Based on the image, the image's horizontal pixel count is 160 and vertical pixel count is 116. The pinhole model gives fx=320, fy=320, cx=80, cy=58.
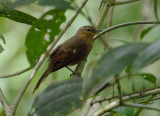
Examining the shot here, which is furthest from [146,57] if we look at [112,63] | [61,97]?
[61,97]

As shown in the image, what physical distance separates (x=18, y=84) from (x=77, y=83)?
9.76ft

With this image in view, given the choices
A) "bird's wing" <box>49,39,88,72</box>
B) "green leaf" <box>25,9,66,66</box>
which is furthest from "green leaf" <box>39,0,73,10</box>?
"bird's wing" <box>49,39,88,72</box>

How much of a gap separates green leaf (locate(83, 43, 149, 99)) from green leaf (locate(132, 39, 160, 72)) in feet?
0.08

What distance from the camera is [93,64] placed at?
1249mm

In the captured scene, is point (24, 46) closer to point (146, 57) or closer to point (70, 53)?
point (70, 53)

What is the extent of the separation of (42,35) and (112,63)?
988 millimetres

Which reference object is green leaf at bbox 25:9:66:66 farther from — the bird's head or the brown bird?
the bird's head

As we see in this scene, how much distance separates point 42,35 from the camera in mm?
2051

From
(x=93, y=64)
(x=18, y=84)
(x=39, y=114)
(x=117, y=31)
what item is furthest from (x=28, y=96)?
(x=93, y=64)

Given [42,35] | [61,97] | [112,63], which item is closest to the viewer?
[112,63]

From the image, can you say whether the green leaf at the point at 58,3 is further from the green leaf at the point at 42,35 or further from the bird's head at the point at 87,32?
the bird's head at the point at 87,32

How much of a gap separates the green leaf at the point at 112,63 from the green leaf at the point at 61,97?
19cm

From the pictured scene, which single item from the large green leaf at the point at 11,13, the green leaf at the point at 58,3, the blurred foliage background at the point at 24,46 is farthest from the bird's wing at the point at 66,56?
the green leaf at the point at 58,3

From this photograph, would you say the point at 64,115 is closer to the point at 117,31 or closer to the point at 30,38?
the point at 30,38
